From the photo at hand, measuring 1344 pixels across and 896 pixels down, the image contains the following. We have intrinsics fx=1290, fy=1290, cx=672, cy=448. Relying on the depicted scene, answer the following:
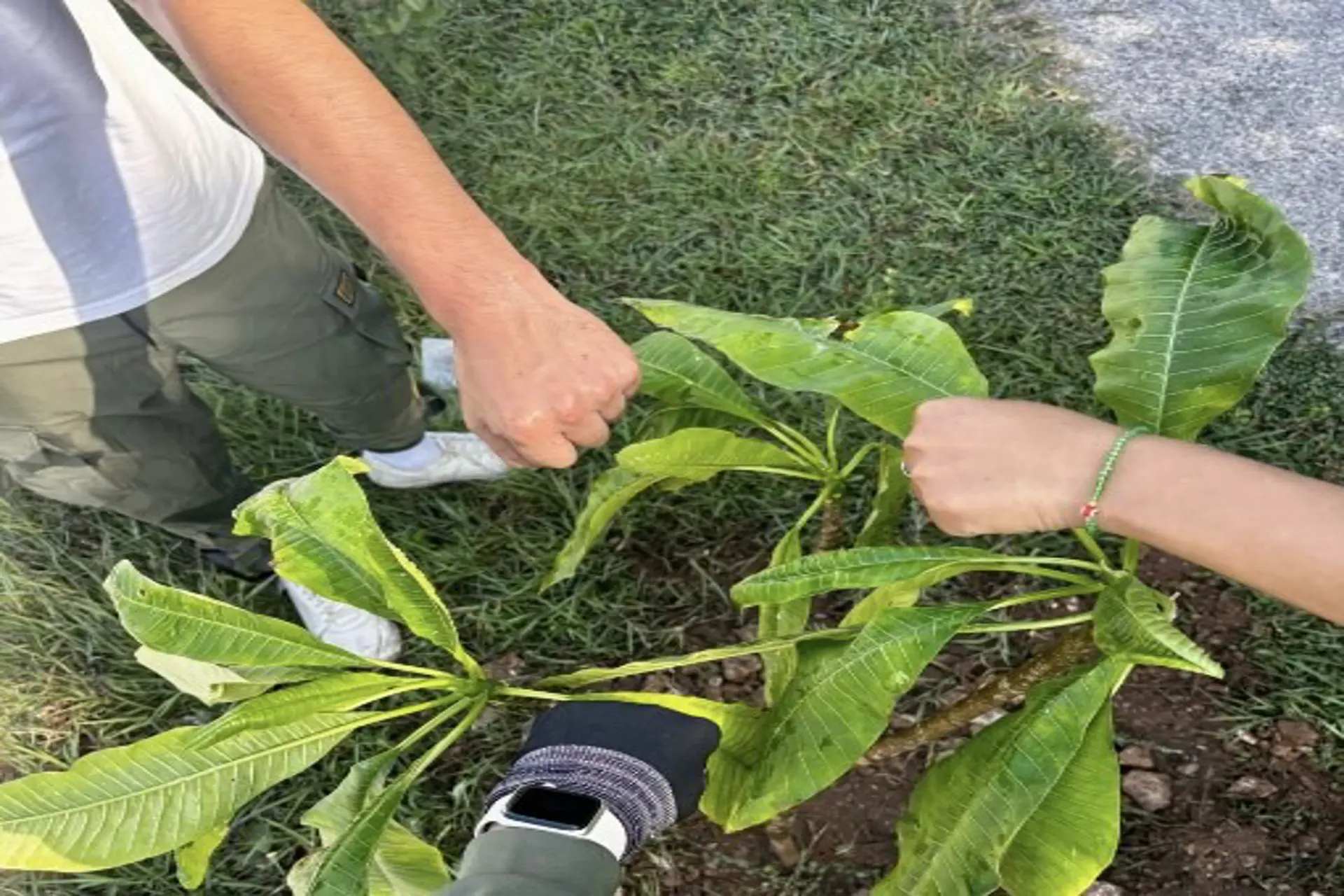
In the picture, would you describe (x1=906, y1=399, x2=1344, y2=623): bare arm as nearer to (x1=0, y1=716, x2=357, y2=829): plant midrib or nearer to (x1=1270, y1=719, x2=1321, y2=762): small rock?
(x1=0, y1=716, x2=357, y2=829): plant midrib

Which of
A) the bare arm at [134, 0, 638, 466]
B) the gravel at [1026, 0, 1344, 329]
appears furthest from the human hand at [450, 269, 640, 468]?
the gravel at [1026, 0, 1344, 329]

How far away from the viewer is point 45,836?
1.15 metres

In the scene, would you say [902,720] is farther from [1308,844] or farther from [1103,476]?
[1103,476]

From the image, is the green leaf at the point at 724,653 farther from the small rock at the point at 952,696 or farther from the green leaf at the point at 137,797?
the small rock at the point at 952,696

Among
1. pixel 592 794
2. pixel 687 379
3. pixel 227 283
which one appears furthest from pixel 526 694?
pixel 227 283

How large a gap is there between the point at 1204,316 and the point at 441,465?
140 cm

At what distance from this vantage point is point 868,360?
50.3 inches

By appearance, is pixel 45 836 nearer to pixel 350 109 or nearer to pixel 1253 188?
pixel 350 109

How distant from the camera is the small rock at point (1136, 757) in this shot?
6.00 ft

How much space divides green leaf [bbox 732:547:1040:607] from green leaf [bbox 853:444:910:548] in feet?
0.64

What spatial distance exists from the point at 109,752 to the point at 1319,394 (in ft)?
6.47

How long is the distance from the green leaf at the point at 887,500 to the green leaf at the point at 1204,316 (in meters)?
0.23

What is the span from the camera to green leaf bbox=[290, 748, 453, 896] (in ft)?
4.11

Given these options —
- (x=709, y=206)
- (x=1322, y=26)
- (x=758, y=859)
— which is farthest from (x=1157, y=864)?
(x=1322, y=26)
